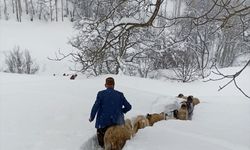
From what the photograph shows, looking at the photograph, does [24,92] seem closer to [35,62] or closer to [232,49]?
[35,62]

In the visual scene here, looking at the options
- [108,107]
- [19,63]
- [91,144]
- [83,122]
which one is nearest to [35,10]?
[19,63]

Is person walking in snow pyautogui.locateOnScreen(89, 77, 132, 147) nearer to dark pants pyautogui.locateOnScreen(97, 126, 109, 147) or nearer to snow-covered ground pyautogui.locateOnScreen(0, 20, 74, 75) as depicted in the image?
dark pants pyautogui.locateOnScreen(97, 126, 109, 147)

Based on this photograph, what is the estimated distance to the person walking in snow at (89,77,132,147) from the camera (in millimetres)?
8172

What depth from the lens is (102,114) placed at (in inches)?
325

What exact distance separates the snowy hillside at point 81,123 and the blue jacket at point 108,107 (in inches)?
23.6

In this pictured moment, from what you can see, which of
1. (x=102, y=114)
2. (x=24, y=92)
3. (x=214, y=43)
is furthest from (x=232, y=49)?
(x=102, y=114)

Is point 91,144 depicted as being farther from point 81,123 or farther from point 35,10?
point 35,10

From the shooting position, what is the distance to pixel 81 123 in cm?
985

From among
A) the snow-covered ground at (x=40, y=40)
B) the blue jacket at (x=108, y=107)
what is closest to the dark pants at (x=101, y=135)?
the blue jacket at (x=108, y=107)

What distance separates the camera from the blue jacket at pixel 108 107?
8164 millimetres

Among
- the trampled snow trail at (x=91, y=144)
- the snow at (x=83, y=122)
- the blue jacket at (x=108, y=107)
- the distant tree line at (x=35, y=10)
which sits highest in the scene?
the distant tree line at (x=35, y=10)

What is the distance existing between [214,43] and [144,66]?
25.2 m

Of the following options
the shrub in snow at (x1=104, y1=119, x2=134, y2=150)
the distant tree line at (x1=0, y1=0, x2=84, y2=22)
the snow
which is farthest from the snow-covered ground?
the shrub in snow at (x1=104, y1=119, x2=134, y2=150)

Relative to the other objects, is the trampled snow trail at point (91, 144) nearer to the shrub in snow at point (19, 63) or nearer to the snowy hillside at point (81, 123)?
the snowy hillside at point (81, 123)
